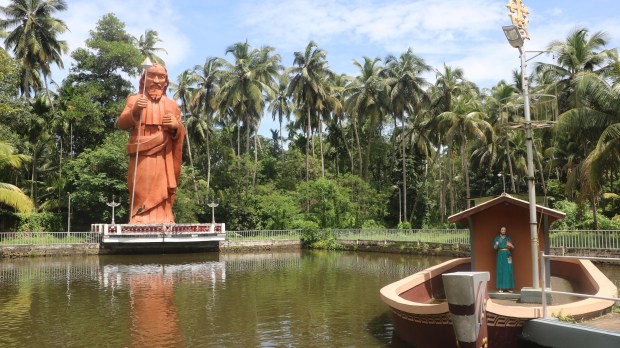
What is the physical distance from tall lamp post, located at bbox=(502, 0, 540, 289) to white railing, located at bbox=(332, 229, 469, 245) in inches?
680

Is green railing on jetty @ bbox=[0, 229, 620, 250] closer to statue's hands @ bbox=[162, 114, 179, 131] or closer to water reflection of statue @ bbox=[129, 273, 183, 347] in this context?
statue's hands @ bbox=[162, 114, 179, 131]

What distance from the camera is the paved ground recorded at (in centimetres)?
757

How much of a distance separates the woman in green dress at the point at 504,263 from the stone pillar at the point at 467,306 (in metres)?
3.44

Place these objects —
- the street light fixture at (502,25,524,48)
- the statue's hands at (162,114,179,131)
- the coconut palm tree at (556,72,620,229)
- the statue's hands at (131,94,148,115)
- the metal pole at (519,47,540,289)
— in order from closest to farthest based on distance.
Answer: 1. the metal pole at (519,47,540,289)
2. the street light fixture at (502,25,524,48)
3. the coconut palm tree at (556,72,620,229)
4. the statue's hands at (131,94,148,115)
5. the statue's hands at (162,114,179,131)

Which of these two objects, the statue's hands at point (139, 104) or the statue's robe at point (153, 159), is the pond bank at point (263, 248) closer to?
the statue's robe at point (153, 159)

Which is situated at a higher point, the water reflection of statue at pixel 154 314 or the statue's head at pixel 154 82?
the statue's head at pixel 154 82

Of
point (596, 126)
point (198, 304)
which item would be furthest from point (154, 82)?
point (596, 126)

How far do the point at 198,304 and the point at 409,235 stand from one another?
18.4 meters

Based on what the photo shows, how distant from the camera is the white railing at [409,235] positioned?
90.6 ft

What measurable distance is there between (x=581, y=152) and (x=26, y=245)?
31.6 m

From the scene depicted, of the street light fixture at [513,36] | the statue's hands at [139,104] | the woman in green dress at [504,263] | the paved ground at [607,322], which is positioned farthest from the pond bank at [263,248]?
the paved ground at [607,322]

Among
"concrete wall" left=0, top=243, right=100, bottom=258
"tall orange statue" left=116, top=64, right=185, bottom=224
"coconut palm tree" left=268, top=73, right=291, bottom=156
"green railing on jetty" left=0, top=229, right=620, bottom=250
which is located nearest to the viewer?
"green railing on jetty" left=0, top=229, right=620, bottom=250

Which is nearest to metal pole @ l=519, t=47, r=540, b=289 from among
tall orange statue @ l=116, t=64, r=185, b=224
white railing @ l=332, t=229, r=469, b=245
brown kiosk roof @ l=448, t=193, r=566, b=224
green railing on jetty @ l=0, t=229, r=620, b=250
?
brown kiosk roof @ l=448, t=193, r=566, b=224

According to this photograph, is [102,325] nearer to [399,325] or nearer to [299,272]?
[399,325]
